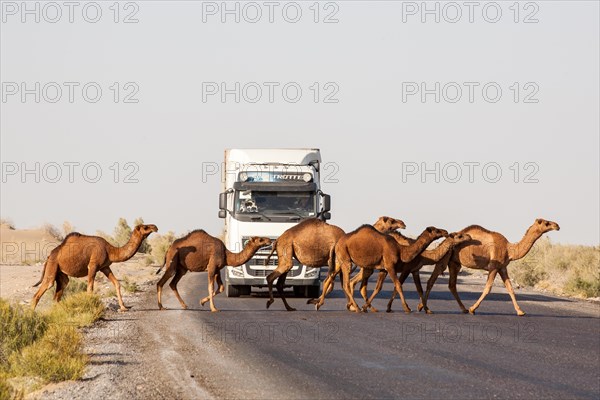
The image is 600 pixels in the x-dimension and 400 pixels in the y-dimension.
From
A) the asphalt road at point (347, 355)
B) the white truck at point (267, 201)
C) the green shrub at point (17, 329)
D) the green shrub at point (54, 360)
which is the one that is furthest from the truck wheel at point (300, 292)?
the green shrub at point (54, 360)

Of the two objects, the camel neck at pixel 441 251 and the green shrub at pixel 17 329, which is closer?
the green shrub at pixel 17 329

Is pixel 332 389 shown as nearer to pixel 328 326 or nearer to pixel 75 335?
pixel 75 335

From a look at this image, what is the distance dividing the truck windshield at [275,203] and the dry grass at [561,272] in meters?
12.0

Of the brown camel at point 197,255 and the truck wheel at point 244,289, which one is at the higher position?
the brown camel at point 197,255

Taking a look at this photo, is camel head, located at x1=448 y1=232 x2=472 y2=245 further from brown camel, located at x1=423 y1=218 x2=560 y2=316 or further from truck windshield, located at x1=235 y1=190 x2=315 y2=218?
truck windshield, located at x1=235 y1=190 x2=315 y2=218

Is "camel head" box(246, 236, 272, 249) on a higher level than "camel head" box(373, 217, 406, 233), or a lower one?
lower

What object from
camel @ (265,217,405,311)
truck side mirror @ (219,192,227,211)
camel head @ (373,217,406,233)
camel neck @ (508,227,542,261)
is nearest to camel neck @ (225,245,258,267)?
camel @ (265,217,405,311)

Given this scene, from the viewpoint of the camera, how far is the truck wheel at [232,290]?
103ft

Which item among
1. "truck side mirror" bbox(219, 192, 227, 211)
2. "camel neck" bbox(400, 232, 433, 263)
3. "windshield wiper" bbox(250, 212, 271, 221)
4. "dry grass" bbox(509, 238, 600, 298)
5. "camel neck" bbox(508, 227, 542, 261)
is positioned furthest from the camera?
"dry grass" bbox(509, 238, 600, 298)

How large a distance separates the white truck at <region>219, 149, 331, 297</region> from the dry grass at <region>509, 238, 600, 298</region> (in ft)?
38.8

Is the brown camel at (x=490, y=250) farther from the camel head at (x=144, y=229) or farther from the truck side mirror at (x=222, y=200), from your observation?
the truck side mirror at (x=222, y=200)

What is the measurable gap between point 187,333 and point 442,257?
6.79 meters

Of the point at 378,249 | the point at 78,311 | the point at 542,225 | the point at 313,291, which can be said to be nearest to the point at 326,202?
the point at 313,291

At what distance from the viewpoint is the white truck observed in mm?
29406
